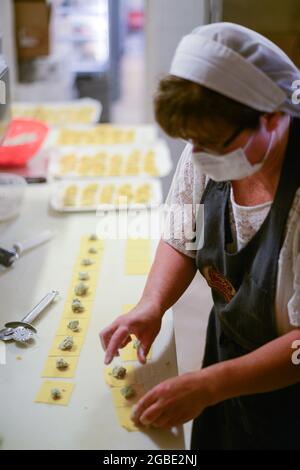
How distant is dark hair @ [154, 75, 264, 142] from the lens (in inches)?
31.7

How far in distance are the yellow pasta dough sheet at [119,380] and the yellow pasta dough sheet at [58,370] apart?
0.21ft

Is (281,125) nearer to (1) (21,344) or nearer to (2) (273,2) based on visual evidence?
(1) (21,344)

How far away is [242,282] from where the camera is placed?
985mm

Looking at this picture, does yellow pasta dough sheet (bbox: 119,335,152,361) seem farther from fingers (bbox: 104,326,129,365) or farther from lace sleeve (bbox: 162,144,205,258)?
lace sleeve (bbox: 162,144,205,258)

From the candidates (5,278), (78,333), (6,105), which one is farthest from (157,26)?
(78,333)

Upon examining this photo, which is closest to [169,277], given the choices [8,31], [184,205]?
[184,205]

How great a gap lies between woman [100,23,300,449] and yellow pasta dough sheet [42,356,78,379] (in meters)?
0.08

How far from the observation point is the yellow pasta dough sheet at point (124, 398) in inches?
36.8

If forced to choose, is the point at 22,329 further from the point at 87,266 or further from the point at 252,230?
the point at 252,230

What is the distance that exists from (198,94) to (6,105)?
910mm

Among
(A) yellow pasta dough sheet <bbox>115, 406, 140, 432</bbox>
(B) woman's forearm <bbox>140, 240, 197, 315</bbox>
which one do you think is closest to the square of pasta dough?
(B) woman's forearm <bbox>140, 240, 197, 315</bbox>

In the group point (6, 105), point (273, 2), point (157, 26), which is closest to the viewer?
point (6, 105)

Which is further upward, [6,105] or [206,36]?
[206,36]
